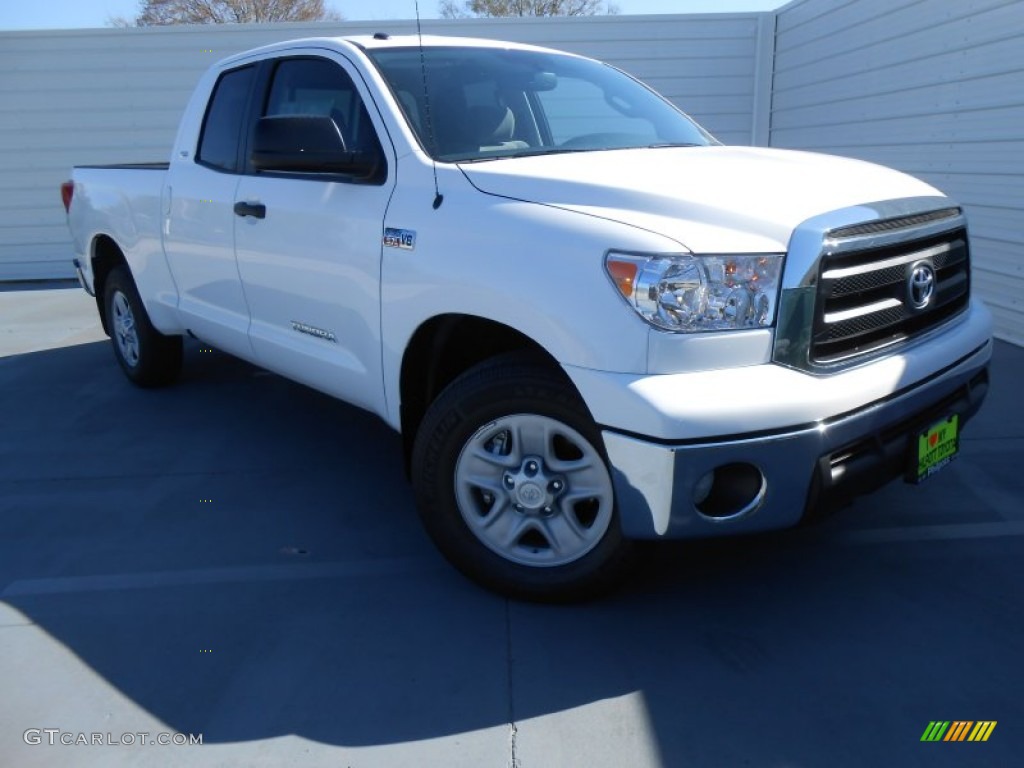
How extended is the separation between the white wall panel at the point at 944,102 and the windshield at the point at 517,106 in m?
3.20

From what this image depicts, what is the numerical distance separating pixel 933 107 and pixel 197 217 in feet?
18.7

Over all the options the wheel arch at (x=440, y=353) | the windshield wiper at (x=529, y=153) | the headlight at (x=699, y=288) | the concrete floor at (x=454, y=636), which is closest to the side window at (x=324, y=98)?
the windshield wiper at (x=529, y=153)

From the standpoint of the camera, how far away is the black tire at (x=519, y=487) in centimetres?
273

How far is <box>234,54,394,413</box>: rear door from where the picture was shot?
3.28 metres

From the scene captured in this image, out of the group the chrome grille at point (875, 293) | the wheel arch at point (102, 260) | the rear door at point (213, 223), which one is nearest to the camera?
the chrome grille at point (875, 293)

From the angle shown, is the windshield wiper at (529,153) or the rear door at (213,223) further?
the rear door at (213,223)

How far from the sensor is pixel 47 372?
6438mm

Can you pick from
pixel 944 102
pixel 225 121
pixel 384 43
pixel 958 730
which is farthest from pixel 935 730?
pixel 944 102

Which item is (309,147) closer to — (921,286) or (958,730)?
(921,286)

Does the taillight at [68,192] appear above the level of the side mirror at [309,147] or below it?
below

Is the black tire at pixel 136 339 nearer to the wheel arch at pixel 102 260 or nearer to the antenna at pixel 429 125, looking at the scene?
the wheel arch at pixel 102 260

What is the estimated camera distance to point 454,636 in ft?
9.30

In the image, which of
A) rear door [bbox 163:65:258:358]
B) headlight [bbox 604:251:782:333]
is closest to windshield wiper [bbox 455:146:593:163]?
headlight [bbox 604:251:782:333]

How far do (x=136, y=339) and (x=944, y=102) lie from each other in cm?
623
